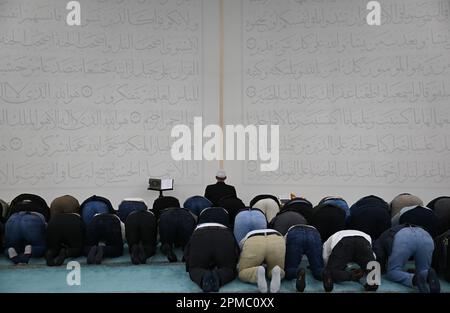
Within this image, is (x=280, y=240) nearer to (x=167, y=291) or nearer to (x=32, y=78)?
(x=167, y=291)

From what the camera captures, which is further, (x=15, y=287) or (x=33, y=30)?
(x=33, y=30)

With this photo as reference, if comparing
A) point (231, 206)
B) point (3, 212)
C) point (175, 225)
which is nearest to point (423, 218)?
point (231, 206)

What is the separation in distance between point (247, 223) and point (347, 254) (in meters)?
0.89

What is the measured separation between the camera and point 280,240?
304 centimetres

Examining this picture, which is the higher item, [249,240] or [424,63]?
[424,63]

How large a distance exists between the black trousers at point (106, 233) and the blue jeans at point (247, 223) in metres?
1.05

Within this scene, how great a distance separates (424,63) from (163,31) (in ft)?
12.5

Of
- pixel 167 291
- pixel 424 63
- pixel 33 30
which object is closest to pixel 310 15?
pixel 424 63

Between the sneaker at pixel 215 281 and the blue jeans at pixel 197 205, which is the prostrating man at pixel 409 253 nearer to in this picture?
the sneaker at pixel 215 281

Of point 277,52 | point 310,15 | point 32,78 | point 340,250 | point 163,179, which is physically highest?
point 310,15

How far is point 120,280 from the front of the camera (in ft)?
10.3

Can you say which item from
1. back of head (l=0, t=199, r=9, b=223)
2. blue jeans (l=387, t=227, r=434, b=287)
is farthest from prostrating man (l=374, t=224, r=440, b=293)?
back of head (l=0, t=199, r=9, b=223)

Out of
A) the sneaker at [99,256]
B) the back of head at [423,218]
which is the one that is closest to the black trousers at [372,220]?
the back of head at [423,218]

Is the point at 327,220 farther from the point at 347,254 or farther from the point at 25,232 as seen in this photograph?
the point at 25,232
